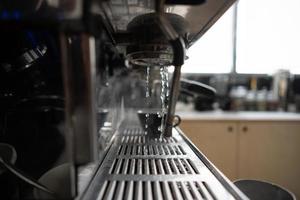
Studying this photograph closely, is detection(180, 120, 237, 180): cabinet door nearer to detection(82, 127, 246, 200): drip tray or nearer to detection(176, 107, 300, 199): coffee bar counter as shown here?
detection(176, 107, 300, 199): coffee bar counter

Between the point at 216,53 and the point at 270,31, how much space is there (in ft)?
1.55

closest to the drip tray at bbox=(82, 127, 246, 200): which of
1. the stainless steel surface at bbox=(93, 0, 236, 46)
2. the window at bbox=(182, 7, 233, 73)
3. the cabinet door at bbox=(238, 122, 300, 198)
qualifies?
the stainless steel surface at bbox=(93, 0, 236, 46)

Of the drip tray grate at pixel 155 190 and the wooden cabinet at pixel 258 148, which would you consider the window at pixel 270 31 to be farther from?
the drip tray grate at pixel 155 190

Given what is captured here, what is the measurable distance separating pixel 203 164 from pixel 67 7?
0.37 meters

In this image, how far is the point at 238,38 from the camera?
7.38 feet

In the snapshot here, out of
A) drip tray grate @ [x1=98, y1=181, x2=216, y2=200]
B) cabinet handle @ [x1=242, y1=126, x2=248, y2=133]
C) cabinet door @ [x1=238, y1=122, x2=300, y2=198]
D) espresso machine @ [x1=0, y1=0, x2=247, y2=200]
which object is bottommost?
cabinet door @ [x1=238, y1=122, x2=300, y2=198]

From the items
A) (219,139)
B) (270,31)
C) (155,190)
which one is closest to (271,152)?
(219,139)

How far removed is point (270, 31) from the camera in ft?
7.37

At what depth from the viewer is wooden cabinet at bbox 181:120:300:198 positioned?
1.75 metres

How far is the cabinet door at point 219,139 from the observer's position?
1757 millimetres

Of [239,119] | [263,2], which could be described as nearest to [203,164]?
[239,119]

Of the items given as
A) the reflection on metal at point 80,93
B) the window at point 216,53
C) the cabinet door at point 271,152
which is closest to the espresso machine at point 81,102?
the reflection on metal at point 80,93

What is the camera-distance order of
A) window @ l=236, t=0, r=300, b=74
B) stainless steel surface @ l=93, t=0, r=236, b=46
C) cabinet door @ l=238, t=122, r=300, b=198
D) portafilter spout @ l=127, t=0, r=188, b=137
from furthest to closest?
1. window @ l=236, t=0, r=300, b=74
2. cabinet door @ l=238, t=122, r=300, b=198
3. stainless steel surface @ l=93, t=0, r=236, b=46
4. portafilter spout @ l=127, t=0, r=188, b=137

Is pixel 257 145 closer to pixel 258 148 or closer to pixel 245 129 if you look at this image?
pixel 258 148
